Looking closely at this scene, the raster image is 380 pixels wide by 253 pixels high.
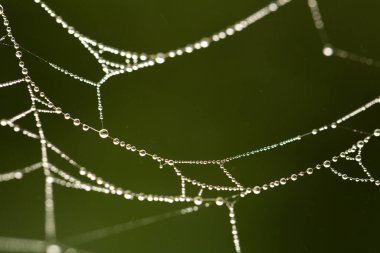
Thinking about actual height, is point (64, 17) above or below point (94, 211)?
above

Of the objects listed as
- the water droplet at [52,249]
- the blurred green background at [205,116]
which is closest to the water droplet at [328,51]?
the blurred green background at [205,116]

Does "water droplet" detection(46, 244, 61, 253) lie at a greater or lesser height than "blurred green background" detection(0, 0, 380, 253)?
lesser

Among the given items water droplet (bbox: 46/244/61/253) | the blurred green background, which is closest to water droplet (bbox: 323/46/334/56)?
the blurred green background

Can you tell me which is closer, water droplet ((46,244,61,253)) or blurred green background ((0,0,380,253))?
water droplet ((46,244,61,253))

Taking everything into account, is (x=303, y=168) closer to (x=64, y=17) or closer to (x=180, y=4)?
(x=180, y=4)

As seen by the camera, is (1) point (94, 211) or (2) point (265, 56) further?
(2) point (265, 56)

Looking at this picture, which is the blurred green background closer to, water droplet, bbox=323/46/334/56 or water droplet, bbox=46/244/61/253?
water droplet, bbox=323/46/334/56

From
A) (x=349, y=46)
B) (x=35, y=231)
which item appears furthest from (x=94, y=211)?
(x=349, y=46)

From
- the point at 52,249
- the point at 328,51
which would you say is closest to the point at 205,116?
the point at 328,51

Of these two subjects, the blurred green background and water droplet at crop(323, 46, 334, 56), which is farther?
the blurred green background
